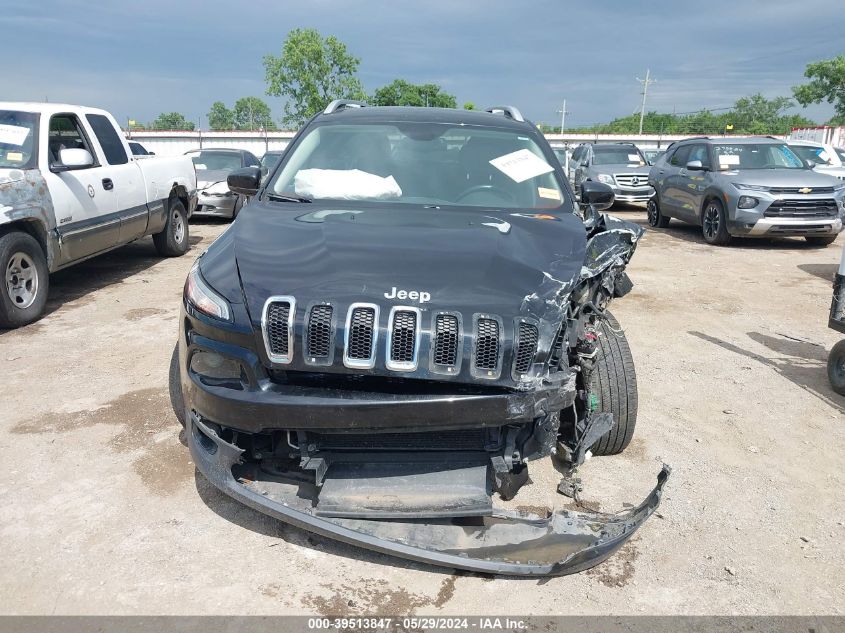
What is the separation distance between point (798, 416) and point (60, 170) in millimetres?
6371

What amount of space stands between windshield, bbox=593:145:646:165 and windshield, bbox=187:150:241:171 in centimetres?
833

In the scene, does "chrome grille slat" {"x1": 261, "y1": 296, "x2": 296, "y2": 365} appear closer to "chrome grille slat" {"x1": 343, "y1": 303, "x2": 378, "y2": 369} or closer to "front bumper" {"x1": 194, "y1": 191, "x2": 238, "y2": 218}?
"chrome grille slat" {"x1": 343, "y1": 303, "x2": 378, "y2": 369}

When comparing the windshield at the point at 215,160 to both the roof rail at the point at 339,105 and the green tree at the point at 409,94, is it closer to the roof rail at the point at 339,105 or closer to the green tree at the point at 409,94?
the roof rail at the point at 339,105

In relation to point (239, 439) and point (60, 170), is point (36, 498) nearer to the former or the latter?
point (239, 439)

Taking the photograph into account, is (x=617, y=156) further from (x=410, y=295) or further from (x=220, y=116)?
(x=220, y=116)

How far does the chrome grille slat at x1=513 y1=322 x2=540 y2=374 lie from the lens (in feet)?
8.14

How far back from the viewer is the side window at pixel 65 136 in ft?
20.7

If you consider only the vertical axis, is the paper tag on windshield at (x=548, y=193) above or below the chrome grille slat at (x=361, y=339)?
above

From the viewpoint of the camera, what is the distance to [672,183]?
12.0 meters

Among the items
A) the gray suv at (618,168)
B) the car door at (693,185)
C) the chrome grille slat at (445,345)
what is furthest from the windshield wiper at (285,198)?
the gray suv at (618,168)

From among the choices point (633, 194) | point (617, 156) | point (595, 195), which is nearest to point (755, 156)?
point (633, 194)

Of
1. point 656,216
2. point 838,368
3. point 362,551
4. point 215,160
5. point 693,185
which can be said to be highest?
point 215,160

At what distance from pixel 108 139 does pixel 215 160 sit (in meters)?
6.46

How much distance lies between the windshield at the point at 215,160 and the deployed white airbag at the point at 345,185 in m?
10.2
